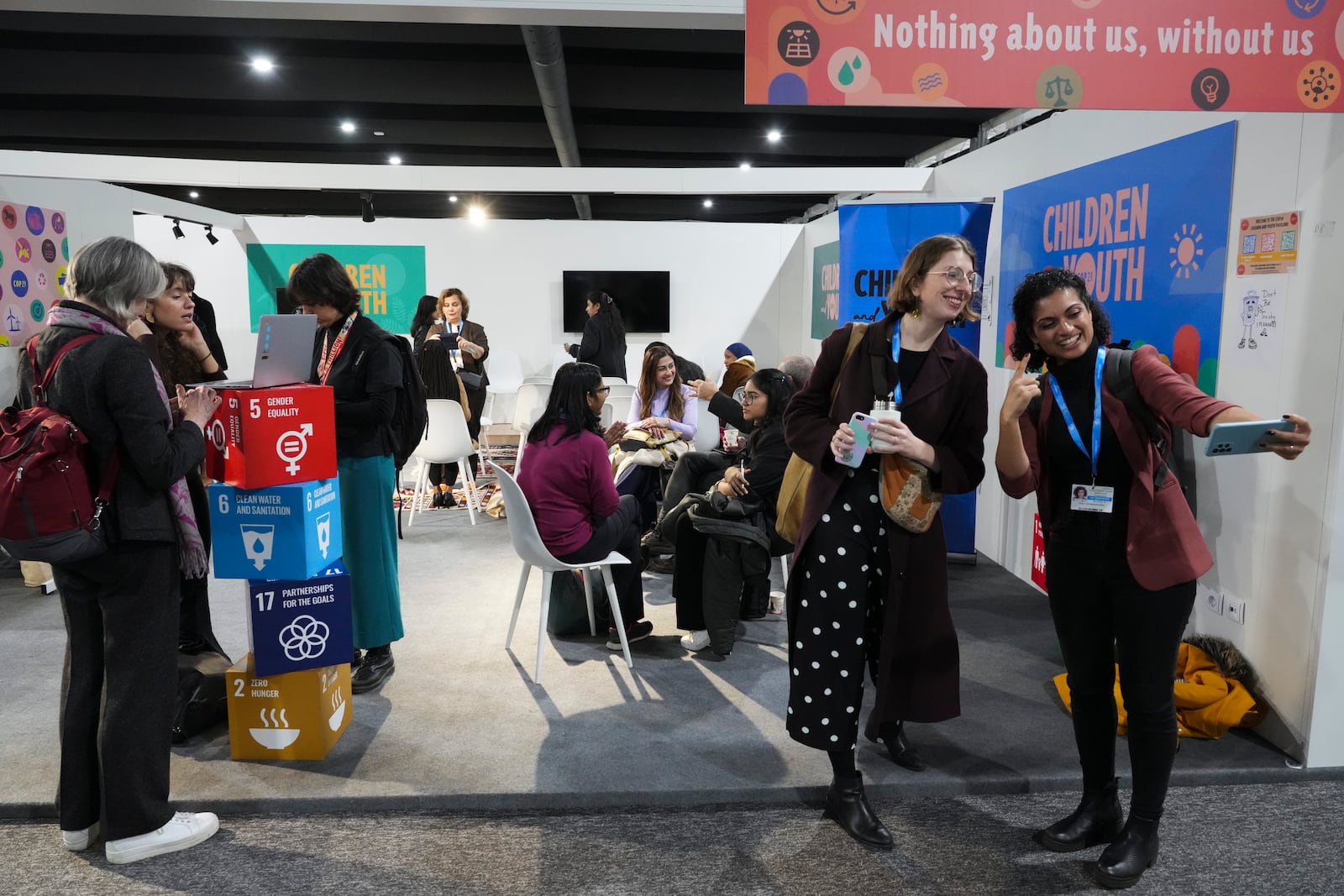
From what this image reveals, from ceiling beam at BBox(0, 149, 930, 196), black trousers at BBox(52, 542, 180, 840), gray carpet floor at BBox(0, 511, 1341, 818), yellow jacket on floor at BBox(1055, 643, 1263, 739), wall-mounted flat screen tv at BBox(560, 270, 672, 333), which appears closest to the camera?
black trousers at BBox(52, 542, 180, 840)

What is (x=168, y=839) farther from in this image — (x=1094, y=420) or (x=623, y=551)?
(x=1094, y=420)

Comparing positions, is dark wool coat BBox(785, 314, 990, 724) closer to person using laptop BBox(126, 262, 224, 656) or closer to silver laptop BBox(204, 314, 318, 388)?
silver laptop BBox(204, 314, 318, 388)

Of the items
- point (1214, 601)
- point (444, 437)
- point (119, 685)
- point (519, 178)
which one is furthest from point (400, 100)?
point (1214, 601)

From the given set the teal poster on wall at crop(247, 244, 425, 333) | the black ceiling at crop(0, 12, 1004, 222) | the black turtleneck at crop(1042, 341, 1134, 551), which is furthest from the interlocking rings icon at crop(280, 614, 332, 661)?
the teal poster on wall at crop(247, 244, 425, 333)

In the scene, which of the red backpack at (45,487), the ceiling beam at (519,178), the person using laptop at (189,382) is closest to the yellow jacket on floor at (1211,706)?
the red backpack at (45,487)

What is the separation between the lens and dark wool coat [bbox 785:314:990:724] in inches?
89.4

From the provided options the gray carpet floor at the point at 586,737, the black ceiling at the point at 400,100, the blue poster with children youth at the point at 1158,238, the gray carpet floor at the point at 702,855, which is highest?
the black ceiling at the point at 400,100

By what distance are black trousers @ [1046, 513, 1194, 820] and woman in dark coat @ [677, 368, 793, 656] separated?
143cm

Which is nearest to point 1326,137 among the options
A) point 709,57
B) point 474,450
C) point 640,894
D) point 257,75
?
point 640,894

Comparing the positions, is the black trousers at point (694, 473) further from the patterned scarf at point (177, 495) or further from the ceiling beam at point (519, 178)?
the ceiling beam at point (519, 178)

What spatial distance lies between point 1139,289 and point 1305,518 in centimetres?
125

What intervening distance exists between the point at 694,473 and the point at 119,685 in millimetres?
2513

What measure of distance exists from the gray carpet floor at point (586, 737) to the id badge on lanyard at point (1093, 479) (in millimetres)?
997

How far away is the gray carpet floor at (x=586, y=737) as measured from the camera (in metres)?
2.58
